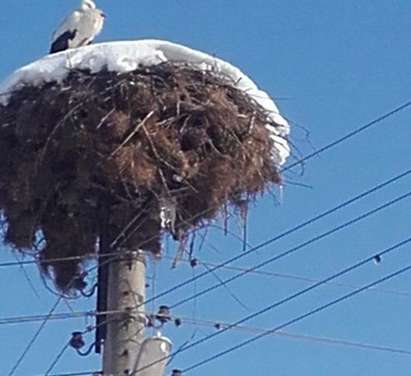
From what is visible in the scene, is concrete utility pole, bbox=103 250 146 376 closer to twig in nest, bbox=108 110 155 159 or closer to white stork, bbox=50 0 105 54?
twig in nest, bbox=108 110 155 159

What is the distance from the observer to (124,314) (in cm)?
890

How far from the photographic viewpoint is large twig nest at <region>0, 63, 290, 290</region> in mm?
9352

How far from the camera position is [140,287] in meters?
9.06

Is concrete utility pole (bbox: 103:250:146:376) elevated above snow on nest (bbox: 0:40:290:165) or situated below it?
below

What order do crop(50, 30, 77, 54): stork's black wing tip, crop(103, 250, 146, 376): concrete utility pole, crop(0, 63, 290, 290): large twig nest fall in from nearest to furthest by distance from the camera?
crop(103, 250, 146, 376): concrete utility pole
crop(0, 63, 290, 290): large twig nest
crop(50, 30, 77, 54): stork's black wing tip

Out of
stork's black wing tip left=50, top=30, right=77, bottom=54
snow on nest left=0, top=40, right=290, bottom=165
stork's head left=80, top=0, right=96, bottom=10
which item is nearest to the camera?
snow on nest left=0, top=40, right=290, bottom=165

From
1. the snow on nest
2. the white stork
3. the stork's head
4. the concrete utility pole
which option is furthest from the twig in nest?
the stork's head

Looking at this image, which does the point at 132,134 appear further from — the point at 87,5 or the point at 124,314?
the point at 87,5

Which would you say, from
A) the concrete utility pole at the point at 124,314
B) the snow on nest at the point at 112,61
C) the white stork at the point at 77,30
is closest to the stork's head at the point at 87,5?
the white stork at the point at 77,30

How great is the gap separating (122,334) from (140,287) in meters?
0.37

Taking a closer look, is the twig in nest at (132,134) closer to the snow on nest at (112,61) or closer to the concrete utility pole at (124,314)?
the snow on nest at (112,61)

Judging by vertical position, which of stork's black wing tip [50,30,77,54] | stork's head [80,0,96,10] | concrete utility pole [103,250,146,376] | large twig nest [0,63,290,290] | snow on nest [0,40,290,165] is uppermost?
stork's head [80,0,96,10]

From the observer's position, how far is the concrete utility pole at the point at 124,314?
868 centimetres

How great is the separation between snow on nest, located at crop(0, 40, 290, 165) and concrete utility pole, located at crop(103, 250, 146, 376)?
117 cm
